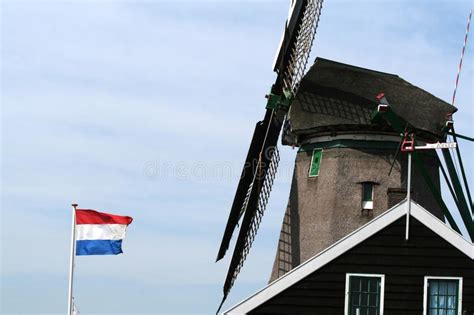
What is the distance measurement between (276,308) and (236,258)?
22.1 feet

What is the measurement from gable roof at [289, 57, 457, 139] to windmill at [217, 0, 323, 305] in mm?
507

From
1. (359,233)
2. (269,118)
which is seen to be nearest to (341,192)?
(269,118)

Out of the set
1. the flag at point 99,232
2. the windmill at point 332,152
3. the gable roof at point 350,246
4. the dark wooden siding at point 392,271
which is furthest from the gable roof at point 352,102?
the flag at point 99,232

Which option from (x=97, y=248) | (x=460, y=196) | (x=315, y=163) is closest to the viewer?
(x=97, y=248)

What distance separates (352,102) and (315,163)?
5.26ft

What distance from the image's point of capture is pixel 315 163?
2381 cm

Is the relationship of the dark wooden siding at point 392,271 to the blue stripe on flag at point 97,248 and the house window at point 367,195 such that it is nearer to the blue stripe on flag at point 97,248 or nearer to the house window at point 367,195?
the blue stripe on flag at point 97,248

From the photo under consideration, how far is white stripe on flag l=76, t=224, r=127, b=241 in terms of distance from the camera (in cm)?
1816

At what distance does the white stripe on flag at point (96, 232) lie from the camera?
18156 millimetres

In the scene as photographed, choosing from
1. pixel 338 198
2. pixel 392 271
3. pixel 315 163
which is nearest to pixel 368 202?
pixel 338 198

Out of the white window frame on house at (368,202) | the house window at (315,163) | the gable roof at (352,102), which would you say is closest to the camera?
the white window frame on house at (368,202)

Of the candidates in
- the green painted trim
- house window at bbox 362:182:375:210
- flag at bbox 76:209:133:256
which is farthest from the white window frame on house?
flag at bbox 76:209:133:256

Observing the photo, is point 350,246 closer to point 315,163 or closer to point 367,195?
point 367,195

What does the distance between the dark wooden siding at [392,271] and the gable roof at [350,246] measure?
85 millimetres
